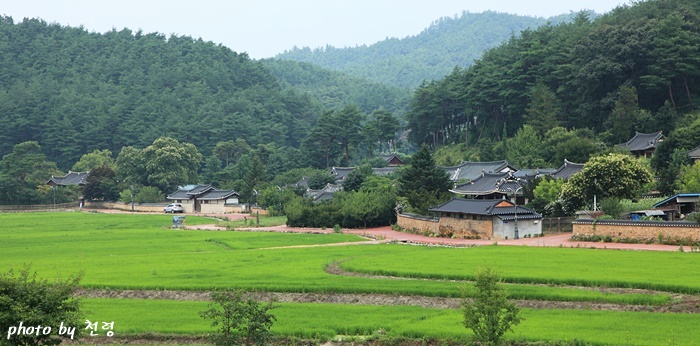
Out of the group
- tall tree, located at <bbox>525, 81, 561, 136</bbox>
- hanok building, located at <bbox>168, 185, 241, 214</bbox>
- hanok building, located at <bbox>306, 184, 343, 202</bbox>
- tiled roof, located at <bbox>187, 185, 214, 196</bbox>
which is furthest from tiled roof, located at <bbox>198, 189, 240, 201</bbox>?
tall tree, located at <bbox>525, 81, 561, 136</bbox>

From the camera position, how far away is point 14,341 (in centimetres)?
1623

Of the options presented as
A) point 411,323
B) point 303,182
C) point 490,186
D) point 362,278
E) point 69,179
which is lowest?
point 411,323

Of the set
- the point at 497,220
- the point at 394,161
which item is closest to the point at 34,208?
the point at 394,161

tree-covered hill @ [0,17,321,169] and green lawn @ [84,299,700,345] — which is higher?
tree-covered hill @ [0,17,321,169]

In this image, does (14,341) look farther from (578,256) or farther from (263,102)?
(263,102)

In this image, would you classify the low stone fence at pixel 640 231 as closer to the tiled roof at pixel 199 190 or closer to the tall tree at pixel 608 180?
the tall tree at pixel 608 180

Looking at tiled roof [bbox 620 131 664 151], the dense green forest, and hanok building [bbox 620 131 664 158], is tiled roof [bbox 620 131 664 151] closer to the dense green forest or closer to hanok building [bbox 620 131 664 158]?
hanok building [bbox 620 131 664 158]

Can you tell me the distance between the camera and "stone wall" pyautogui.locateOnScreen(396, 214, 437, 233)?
165 ft

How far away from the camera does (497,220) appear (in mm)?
45625

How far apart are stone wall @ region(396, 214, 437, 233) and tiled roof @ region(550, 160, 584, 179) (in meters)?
11.7

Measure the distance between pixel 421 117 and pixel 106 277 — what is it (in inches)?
2742

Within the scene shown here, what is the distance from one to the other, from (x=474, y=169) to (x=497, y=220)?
2242cm

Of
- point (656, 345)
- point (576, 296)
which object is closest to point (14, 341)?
point (656, 345)

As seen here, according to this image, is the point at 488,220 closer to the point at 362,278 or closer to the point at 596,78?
the point at 362,278
